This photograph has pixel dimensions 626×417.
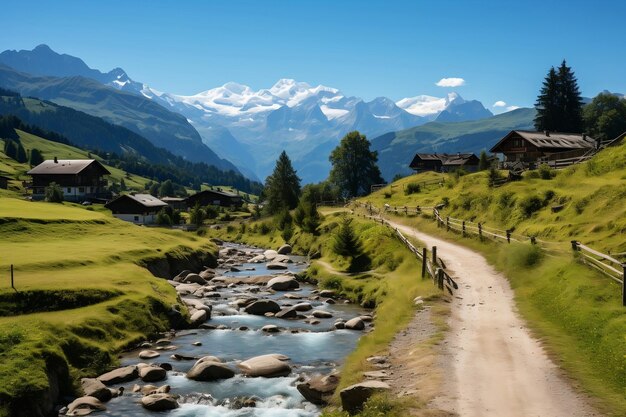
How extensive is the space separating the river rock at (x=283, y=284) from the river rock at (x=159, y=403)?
29.9m

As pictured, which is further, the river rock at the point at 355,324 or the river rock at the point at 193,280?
the river rock at the point at 193,280

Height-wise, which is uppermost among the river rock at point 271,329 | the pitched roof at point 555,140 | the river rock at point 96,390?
the pitched roof at point 555,140

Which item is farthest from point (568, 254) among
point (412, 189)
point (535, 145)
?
point (412, 189)

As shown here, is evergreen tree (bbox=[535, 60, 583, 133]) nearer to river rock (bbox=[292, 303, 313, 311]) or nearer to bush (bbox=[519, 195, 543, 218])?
bush (bbox=[519, 195, 543, 218])

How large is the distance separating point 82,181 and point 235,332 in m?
133

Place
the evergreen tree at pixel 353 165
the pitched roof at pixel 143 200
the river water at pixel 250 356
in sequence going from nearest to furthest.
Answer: the river water at pixel 250 356, the pitched roof at pixel 143 200, the evergreen tree at pixel 353 165

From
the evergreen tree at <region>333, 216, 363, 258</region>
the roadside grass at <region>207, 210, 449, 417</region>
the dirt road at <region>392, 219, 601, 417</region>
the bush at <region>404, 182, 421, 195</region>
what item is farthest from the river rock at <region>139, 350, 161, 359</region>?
the bush at <region>404, 182, 421, 195</region>

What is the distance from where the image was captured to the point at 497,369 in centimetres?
2020

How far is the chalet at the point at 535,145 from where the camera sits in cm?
8962

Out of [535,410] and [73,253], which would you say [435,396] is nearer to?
[535,410]

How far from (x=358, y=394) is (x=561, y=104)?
122432mm

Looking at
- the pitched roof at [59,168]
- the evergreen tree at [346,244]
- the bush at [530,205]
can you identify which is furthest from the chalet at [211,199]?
the bush at [530,205]

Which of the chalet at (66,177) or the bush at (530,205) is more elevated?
the chalet at (66,177)

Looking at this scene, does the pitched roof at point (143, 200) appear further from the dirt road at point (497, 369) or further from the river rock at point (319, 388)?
the river rock at point (319, 388)
